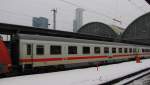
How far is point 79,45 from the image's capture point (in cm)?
2564

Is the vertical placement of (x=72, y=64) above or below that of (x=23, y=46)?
below

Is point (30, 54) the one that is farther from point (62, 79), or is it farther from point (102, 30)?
point (102, 30)

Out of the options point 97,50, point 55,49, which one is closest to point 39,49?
point 55,49

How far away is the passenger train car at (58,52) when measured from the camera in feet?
63.4

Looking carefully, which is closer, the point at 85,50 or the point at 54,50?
the point at 54,50

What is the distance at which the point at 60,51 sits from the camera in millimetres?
22781

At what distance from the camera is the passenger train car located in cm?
1931

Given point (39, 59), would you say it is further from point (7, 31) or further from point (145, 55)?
point (145, 55)

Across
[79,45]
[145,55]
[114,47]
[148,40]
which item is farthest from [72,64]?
[148,40]

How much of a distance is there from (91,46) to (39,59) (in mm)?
8577

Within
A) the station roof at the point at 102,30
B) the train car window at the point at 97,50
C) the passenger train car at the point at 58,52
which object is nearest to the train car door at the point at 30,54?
the passenger train car at the point at 58,52

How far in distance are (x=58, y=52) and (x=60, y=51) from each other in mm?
286

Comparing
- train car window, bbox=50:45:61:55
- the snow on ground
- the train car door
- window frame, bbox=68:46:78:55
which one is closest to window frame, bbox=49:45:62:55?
train car window, bbox=50:45:61:55

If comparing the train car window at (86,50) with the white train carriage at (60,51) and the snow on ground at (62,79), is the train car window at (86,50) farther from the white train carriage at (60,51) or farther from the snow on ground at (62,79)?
the snow on ground at (62,79)
